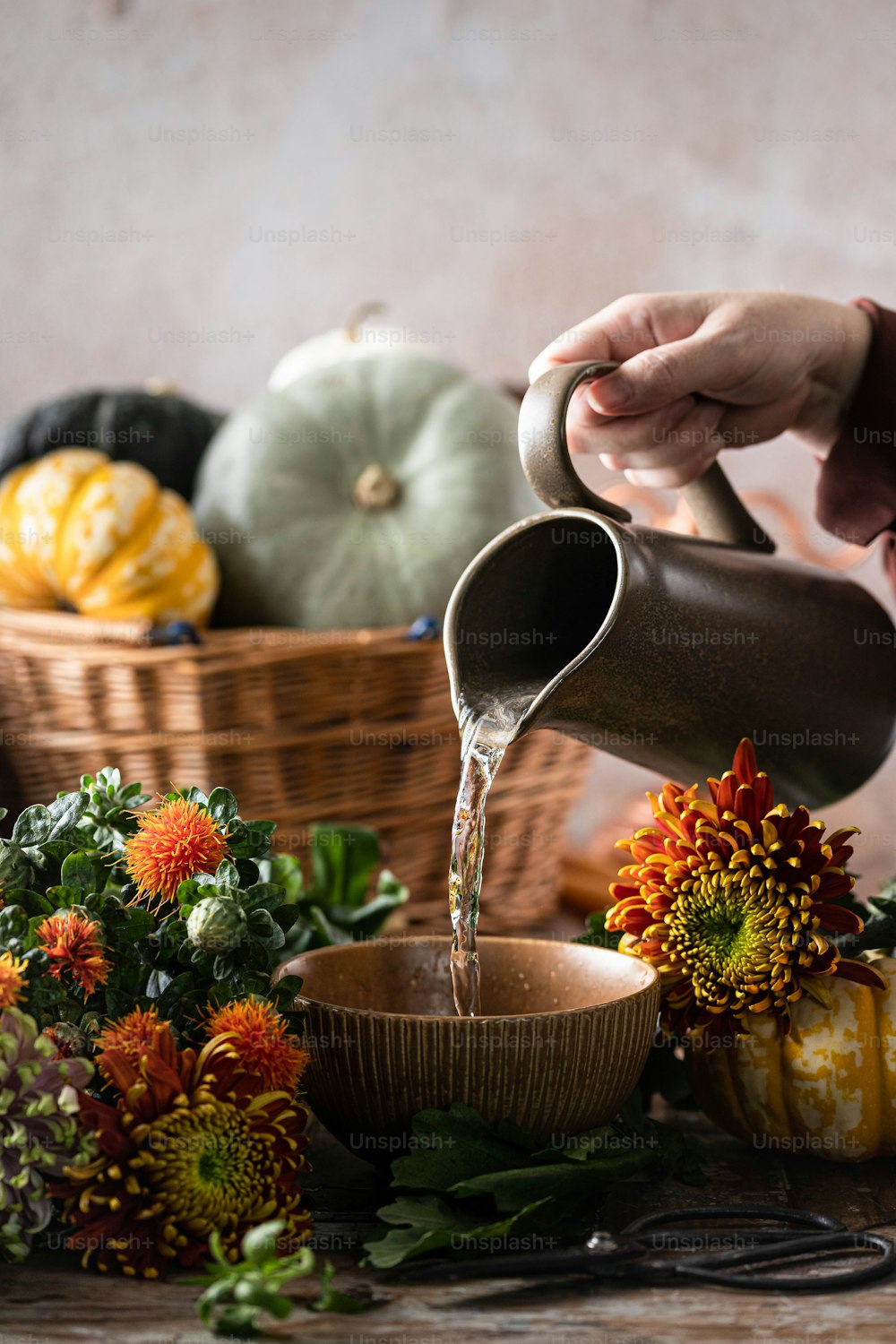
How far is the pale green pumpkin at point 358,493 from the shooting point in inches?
48.7

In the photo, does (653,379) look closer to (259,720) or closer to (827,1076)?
(827,1076)

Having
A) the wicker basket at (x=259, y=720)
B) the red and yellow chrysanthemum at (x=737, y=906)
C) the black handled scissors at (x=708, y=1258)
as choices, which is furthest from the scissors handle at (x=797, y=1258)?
the wicker basket at (x=259, y=720)

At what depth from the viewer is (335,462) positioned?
1.29 metres

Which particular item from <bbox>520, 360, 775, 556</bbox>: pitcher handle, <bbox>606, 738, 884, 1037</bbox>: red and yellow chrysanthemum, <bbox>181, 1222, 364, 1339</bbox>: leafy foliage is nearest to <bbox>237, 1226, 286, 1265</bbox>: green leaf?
<bbox>181, 1222, 364, 1339</bbox>: leafy foliage

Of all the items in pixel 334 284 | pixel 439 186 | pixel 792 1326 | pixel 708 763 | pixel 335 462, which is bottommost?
pixel 792 1326

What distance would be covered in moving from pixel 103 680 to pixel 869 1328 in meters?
0.80

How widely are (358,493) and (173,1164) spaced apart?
0.89 m

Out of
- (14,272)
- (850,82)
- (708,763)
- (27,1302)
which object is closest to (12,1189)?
(27,1302)

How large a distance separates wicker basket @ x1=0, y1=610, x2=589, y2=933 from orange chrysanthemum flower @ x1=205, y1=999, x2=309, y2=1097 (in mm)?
578

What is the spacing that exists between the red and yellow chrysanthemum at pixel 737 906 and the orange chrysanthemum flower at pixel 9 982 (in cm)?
26

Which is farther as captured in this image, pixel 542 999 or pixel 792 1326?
pixel 542 999

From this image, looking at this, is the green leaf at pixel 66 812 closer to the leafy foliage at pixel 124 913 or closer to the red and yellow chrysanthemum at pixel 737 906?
the leafy foliage at pixel 124 913

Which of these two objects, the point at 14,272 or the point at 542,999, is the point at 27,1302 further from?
the point at 14,272

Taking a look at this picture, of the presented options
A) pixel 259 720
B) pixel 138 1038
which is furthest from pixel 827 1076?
pixel 259 720
